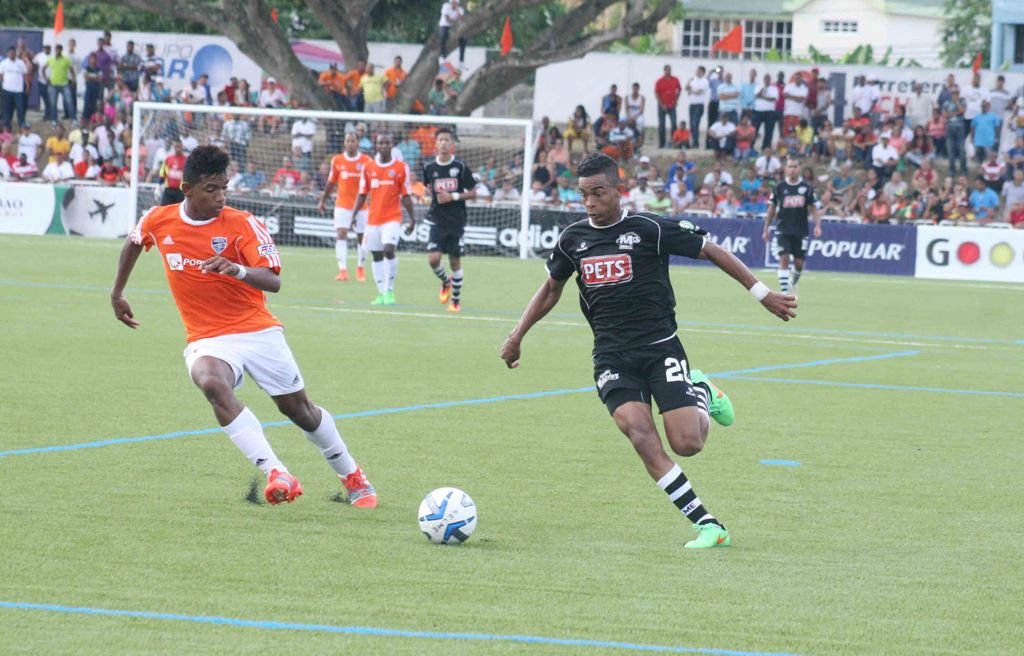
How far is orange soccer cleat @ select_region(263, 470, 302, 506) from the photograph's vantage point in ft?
25.2

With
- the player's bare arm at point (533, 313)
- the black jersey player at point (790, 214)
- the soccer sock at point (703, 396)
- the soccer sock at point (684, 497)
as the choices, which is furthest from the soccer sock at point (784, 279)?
the soccer sock at point (684, 497)

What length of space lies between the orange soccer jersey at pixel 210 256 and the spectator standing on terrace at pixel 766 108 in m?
29.5

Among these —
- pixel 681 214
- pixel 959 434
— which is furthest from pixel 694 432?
pixel 681 214

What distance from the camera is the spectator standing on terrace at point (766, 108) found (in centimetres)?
3664

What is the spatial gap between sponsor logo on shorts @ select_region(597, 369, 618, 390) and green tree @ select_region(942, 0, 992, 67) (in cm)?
6911

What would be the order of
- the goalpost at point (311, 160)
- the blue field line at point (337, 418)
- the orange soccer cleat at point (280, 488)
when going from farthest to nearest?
the goalpost at point (311, 160) → the blue field line at point (337, 418) → the orange soccer cleat at point (280, 488)

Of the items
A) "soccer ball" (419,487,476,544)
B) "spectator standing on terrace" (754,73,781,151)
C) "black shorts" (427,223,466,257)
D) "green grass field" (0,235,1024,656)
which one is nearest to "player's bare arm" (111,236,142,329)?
"green grass field" (0,235,1024,656)

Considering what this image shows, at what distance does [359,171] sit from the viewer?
2344 cm

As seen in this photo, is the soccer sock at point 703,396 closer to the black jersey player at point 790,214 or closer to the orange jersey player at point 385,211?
the orange jersey player at point 385,211

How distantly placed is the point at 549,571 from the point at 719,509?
6.30 feet

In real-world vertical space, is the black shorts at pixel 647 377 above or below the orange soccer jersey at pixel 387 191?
below

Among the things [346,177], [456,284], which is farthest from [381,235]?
[346,177]

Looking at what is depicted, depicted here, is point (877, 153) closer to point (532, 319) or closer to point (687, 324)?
point (687, 324)

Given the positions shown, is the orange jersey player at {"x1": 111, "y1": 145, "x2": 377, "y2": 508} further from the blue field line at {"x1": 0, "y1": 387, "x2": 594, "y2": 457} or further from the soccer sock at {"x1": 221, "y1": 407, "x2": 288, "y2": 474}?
the blue field line at {"x1": 0, "y1": 387, "x2": 594, "y2": 457}
